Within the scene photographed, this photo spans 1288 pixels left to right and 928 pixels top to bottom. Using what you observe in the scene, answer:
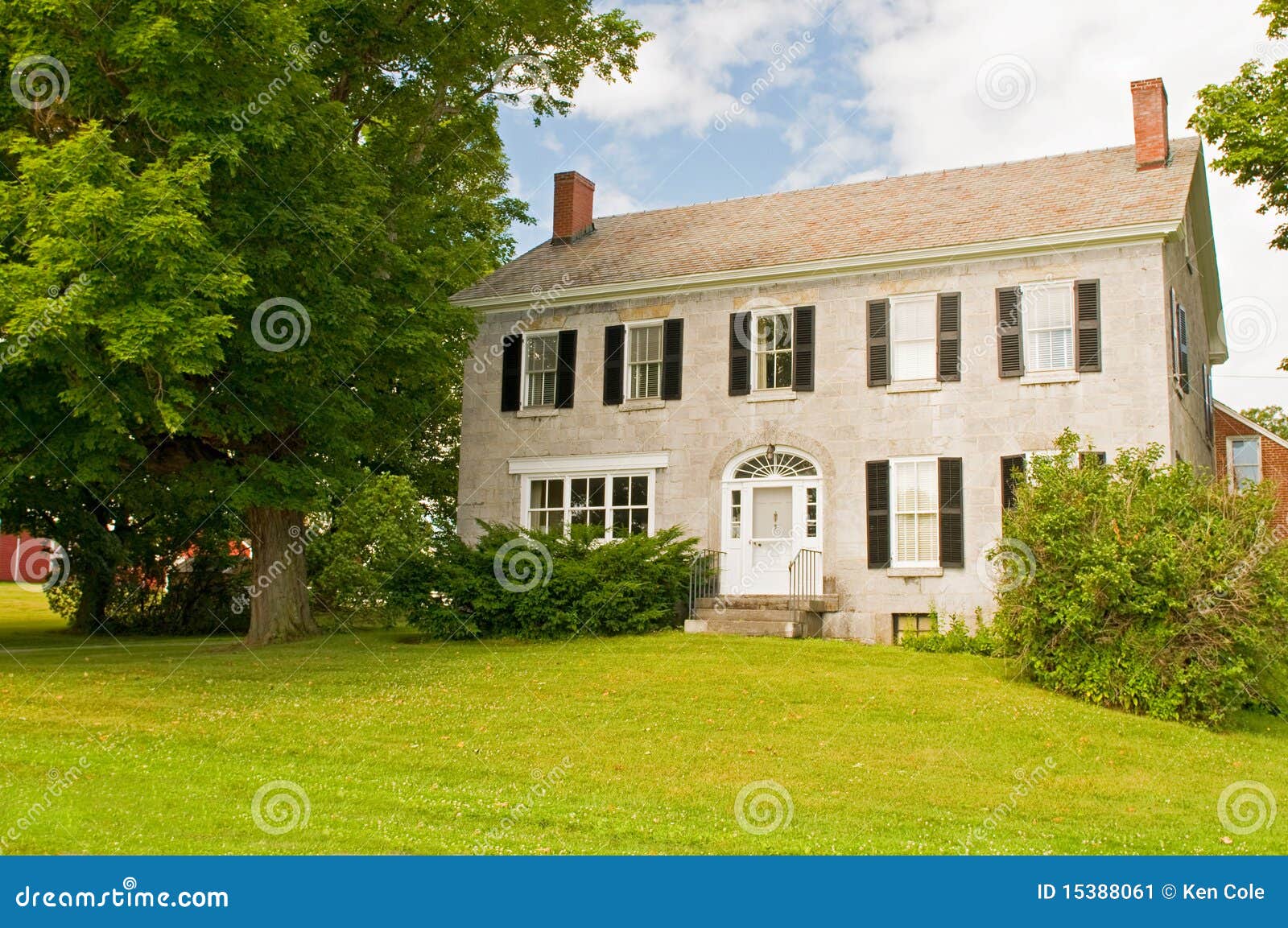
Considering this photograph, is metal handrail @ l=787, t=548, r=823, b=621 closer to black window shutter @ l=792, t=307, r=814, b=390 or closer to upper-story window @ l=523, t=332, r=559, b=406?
black window shutter @ l=792, t=307, r=814, b=390

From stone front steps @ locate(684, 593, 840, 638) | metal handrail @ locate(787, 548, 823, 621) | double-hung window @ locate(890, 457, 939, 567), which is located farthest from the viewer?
metal handrail @ locate(787, 548, 823, 621)

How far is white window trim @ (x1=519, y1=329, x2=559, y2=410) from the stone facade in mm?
172

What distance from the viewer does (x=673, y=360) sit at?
66.6ft

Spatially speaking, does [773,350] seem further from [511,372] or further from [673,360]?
[511,372]

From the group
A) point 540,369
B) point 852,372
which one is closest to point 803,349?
point 852,372

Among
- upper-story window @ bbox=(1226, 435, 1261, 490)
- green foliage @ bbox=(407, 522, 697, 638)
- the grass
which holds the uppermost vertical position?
upper-story window @ bbox=(1226, 435, 1261, 490)

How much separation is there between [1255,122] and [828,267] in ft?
26.0

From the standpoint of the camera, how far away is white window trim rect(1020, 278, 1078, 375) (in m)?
17.3

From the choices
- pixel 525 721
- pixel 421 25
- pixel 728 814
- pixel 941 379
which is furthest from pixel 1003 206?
pixel 728 814

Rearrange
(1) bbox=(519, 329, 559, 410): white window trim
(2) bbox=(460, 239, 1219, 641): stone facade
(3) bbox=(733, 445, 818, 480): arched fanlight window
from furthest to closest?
(1) bbox=(519, 329, 559, 410): white window trim
(3) bbox=(733, 445, 818, 480): arched fanlight window
(2) bbox=(460, 239, 1219, 641): stone facade

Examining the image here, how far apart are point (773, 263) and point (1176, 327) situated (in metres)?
6.65

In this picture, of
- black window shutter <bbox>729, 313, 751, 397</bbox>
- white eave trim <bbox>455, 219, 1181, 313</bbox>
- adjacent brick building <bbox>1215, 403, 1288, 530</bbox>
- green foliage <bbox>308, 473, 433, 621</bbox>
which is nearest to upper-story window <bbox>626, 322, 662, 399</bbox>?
white eave trim <bbox>455, 219, 1181, 313</bbox>

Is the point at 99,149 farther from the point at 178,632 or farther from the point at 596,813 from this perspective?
the point at 178,632

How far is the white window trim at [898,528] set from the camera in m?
17.8
